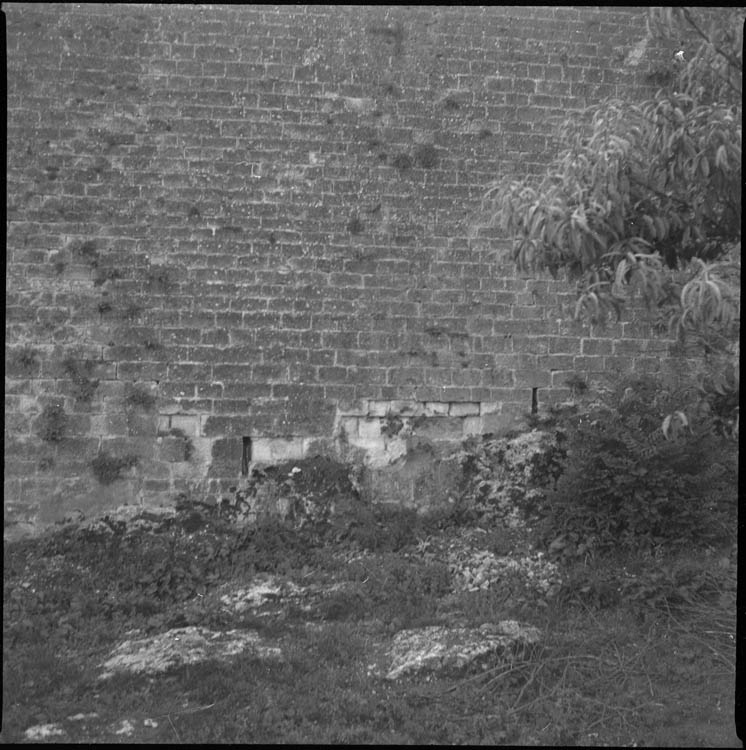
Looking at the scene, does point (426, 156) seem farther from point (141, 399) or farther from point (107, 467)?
point (107, 467)

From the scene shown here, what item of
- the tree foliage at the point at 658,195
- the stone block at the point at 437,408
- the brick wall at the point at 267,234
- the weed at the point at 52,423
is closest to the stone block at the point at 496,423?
the brick wall at the point at 267,234

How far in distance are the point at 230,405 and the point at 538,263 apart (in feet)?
10.7

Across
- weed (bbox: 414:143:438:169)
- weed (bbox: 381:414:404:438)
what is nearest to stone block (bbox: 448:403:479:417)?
weed (bbox: 381:414:404:438)

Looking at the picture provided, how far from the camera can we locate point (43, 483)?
582 cm

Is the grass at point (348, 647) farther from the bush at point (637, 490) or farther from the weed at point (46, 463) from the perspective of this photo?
the weed at point (46, 463)

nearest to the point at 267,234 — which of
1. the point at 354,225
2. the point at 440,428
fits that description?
the point at 354,225

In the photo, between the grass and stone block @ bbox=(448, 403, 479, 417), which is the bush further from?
stone block @ bbox=(448, 403, 479, 417)

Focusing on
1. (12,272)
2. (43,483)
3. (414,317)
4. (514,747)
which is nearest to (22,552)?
Result: (43,483)

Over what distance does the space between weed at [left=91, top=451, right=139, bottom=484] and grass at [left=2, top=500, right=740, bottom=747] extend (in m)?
0.39

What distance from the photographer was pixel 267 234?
600 cm

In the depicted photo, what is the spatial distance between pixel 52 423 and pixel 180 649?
6.93 feet

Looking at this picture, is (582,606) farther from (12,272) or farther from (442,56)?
(12,272)

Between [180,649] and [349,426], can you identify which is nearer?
[180,649]

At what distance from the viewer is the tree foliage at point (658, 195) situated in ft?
9.43
